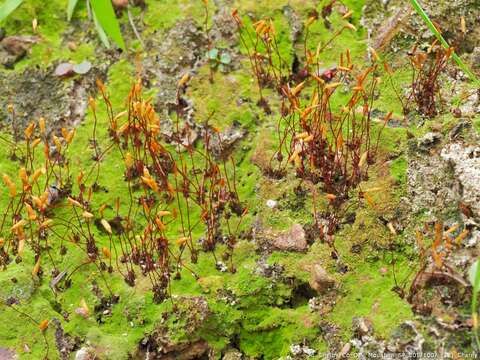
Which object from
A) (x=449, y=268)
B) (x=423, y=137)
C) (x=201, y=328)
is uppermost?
(x=423, y=137)

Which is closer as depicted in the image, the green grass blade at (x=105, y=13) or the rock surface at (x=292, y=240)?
the green grass blade at (x=105, y=13)

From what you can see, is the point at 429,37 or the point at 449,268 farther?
the point at 429,37

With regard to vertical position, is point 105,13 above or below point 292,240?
above

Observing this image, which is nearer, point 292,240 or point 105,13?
point 105,13

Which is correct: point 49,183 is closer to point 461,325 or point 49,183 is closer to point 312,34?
point 312,34

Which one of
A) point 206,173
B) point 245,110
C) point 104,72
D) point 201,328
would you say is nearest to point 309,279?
point 201,328

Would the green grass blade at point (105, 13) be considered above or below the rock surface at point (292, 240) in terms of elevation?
above

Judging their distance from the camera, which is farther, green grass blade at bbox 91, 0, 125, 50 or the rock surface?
the rock surface


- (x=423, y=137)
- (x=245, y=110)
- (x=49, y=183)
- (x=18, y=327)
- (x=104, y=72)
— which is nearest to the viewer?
(x=18, y=327)

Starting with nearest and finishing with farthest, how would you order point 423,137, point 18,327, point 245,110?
point 18,327
point 423,137
point 245,110

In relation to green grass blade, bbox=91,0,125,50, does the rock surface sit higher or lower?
lower

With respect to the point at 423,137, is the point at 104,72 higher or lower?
higher
